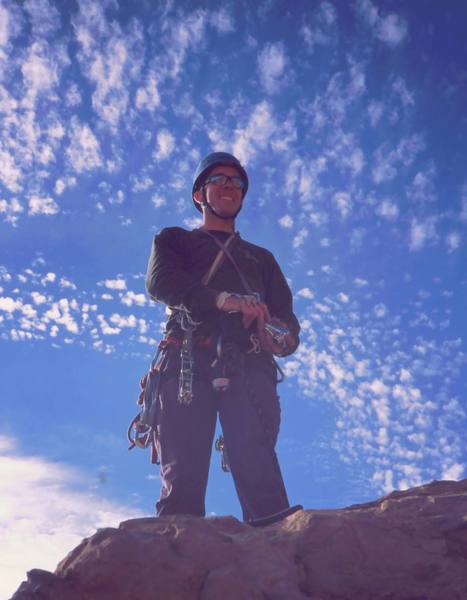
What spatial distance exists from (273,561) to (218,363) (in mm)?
2370

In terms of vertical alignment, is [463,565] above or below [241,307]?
below

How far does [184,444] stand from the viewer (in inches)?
212

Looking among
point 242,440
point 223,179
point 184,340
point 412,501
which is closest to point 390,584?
point 412,501

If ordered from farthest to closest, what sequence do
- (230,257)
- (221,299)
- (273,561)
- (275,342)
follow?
(230,257) → (275,342) → (221,299) → (273,561)

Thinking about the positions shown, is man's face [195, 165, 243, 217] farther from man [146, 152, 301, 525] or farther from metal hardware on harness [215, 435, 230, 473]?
metal hardware on harness [215, 435, 230, 473]

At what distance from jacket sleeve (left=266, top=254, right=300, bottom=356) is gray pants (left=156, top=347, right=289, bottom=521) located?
0.79m

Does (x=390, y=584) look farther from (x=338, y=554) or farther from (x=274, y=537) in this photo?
(x=274, y=537)

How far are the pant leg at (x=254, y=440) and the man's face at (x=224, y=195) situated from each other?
194cm

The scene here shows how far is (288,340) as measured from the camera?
6.18 metres

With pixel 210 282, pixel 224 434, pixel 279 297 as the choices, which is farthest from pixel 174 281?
pixel 224 434

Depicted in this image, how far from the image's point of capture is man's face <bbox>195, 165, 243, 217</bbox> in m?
6.87

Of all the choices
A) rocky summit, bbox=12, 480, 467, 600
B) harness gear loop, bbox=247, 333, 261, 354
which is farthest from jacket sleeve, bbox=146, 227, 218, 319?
rocky summit, bbox=12, 480, 467, 600

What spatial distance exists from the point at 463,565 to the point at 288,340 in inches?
114

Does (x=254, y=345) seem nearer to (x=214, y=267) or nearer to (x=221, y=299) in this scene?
(x=221, y=299)
